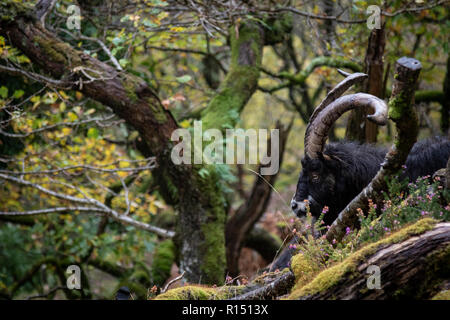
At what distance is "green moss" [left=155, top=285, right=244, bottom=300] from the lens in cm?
399

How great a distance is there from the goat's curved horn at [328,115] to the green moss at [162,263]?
4.27 meters

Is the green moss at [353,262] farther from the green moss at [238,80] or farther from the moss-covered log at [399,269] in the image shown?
the green moss at [238,80]

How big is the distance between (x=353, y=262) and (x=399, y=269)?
0.96 feet

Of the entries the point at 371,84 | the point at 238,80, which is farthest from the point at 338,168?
the point at 238,80

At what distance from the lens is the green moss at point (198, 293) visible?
13.1ft

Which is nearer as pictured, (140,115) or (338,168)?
(338,168)

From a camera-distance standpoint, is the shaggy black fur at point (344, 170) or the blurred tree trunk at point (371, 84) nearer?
the shaggy black fur at point (344, 170)

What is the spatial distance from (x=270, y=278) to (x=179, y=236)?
3435 mm

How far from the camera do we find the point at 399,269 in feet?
10.6

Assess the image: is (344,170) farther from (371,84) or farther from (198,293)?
(198,293)

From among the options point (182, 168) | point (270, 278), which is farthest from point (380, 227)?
point (182, 168)

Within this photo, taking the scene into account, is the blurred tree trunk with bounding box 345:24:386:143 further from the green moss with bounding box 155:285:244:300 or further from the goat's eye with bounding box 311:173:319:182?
the green moss with bounding box 155:285:244:300

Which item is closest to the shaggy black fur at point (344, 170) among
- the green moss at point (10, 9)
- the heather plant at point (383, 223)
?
the heather plant at point (383, 223)
